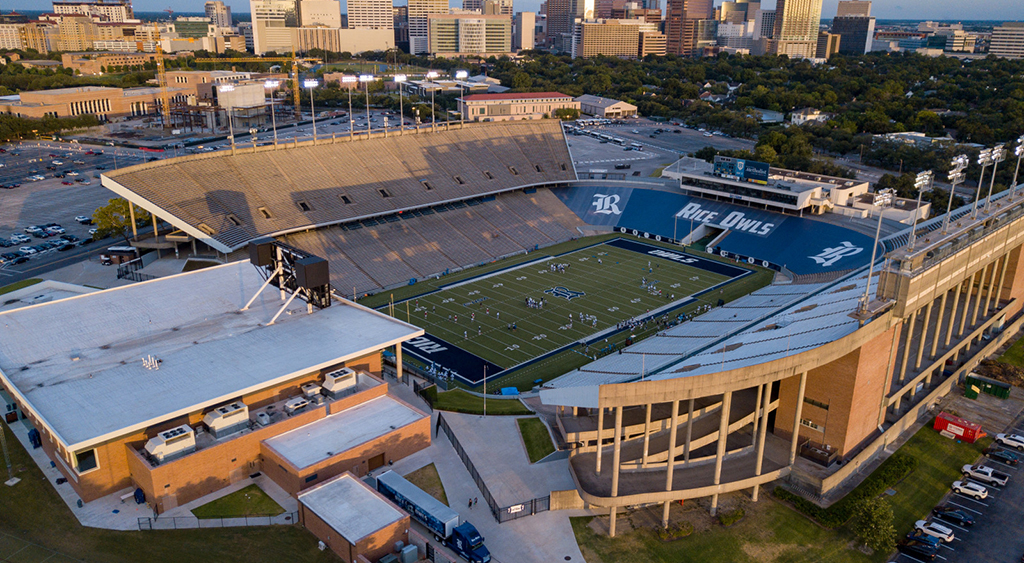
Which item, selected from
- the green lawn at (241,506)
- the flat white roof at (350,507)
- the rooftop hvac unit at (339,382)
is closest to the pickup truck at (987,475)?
the flat white roof at (350,507)

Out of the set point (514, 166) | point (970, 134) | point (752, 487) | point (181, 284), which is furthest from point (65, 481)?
point (970, 134)

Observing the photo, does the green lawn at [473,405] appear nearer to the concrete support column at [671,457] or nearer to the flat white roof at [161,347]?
the flat white roof at [161,347]

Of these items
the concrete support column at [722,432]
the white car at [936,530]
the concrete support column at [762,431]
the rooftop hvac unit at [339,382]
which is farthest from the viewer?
the rooftop hvac unit at [339,382]

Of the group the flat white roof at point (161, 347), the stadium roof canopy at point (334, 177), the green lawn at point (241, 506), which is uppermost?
the stadium roof canopy at point (334, 177)

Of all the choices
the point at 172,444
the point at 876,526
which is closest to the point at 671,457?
the point at 876,526

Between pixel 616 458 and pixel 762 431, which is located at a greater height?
pixel 762 431

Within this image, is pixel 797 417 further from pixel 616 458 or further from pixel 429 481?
pixel 429 481

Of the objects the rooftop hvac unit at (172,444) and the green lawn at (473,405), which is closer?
the rooftop hvac unit at (172,444)
